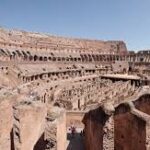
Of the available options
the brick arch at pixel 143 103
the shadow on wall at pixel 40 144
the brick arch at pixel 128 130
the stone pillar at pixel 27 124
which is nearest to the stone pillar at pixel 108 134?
the brick arch at pixel 128 130

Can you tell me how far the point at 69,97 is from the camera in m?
25.2

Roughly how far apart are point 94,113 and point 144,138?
190 centimetres

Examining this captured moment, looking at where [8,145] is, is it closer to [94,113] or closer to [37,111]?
[37,111]

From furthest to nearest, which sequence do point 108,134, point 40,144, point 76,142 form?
point 76,142 < point 40,144 < point 108,134

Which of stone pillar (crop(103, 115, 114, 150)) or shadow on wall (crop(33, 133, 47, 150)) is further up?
stone pillar (crop(103, 115, 114, 150))

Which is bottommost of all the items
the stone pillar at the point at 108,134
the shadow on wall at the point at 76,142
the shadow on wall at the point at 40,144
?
the shadow on wall at the point at 76,142

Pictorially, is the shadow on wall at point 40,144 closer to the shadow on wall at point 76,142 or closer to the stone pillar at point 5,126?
the stone pillar at point 5,126

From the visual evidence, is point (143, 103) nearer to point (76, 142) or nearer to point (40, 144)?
point (76, 142)

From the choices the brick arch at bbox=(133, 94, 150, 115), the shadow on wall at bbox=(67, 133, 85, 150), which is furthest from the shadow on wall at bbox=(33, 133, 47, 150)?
the brick arch at bbox=(133, 94, 150, 115)

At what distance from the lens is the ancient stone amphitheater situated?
862 centimetres

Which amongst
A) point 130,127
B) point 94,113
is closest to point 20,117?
point 94,113

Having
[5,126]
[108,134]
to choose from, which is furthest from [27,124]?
[108,134]

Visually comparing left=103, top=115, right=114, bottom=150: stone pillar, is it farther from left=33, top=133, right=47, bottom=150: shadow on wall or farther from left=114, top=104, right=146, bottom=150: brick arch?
left=33, top=133, right=47, bottom=150: shadow on wall

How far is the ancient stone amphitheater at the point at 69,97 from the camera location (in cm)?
862
